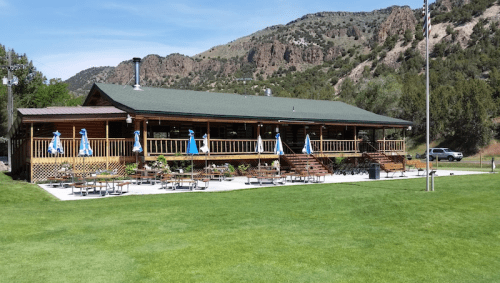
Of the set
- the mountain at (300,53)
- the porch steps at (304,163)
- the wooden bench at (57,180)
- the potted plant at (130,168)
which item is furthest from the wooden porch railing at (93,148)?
the mountain at (300,53)

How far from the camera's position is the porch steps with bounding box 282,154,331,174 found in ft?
74.2

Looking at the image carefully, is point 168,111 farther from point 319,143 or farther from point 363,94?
point 363,94

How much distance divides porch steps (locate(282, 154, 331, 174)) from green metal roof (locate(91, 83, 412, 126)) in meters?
2.34

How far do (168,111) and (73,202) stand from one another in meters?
8.66

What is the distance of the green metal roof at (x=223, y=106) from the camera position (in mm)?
21638

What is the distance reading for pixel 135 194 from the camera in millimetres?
14617

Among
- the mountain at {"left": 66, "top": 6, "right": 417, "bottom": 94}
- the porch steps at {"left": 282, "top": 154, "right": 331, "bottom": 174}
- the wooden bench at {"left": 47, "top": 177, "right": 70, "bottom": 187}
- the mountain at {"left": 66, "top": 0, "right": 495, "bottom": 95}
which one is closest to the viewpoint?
the wooden bench at {"left": 47, "top": 177, "right": 70, "bottom": 187}

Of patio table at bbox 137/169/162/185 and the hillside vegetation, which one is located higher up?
the hillside vegetation

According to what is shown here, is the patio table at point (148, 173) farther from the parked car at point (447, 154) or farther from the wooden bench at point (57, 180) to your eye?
the parked car at point (447, 154)

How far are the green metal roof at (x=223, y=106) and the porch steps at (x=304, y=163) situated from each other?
7.68ft

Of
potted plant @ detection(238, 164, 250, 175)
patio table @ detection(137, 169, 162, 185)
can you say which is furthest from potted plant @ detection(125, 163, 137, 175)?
potted plant @ detection(238, 164, 250, 175)

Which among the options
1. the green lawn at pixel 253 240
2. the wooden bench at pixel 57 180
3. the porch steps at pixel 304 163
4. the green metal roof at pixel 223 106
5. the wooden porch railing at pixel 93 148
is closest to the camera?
the green lawn at pixel 253 240

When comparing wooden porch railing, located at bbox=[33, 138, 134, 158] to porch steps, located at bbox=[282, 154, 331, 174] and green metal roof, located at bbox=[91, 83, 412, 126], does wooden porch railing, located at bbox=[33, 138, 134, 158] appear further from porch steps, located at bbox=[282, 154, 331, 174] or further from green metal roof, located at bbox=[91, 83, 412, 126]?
porch steps, located at bbox=[282, 154, 331, 174]

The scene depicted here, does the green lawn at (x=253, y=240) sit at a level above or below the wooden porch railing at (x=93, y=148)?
below
